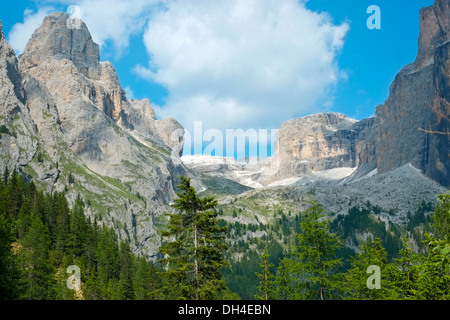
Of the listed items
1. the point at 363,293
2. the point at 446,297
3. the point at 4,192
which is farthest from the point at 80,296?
the point at 446,297

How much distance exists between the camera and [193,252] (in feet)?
108

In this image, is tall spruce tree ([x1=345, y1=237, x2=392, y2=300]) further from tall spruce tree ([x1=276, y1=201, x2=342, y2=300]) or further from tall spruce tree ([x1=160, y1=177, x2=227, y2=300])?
tall spruce tree ([x1=160, y1=177, x2=227, y2=300])

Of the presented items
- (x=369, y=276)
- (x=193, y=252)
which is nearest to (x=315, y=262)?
(x=369, y=276)

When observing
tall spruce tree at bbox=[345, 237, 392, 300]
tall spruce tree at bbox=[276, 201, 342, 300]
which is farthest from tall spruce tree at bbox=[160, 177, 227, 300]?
tall spruce tree at bbox=[345, 237, 392, 300]

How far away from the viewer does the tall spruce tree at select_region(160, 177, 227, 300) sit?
31203mm

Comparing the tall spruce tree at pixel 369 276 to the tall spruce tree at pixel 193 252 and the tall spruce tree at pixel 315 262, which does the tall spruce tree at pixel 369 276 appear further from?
the tall spruce tree at pixel 193 252

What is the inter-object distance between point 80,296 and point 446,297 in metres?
59.4

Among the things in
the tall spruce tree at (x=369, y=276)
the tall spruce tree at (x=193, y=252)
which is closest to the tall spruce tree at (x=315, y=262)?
the tall spruce tree at (x=369, y=276)

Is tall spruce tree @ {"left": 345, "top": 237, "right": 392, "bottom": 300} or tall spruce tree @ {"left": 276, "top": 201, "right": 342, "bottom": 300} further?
tall spruce tree @ {"left": 345, "top": 237, "right": 392, "bottom": 300}

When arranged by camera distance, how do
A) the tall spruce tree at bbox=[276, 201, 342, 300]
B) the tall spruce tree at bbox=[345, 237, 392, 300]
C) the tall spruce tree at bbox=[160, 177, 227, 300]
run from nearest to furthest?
the tall spruce tree at bbox=[276, 201, 342, 300] < the tall spruce tree at bbox=[160, 177, 227, 300] < the tall spruce tree at bbox=[345, 237, 392, 300]

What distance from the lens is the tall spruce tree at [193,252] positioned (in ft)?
102
